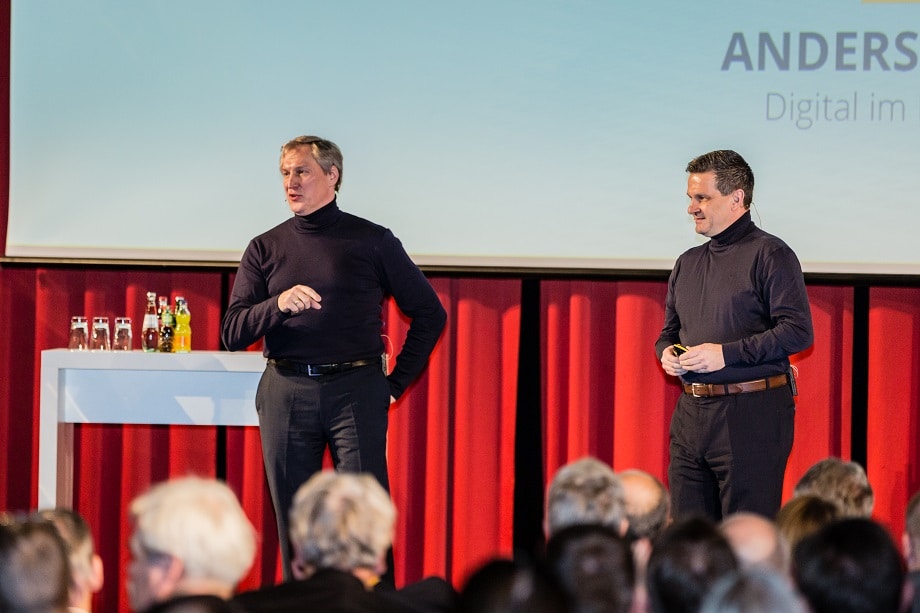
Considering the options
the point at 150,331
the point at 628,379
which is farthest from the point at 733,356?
the point at 150,331

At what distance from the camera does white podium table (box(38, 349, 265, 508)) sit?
3986 mm

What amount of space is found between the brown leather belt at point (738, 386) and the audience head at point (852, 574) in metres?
1.63

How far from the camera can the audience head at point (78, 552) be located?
2.02 metres

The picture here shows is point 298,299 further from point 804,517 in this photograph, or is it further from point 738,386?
point 804,517

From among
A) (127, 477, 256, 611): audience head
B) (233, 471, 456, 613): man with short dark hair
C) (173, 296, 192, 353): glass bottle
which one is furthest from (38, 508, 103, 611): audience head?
(173, 296, 192, 353): glass bottle

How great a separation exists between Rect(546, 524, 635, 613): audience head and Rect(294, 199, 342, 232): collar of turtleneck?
1983 millimetres

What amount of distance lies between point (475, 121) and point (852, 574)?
2.81m

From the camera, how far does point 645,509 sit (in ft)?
8.16

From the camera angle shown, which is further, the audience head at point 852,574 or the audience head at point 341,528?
the audience head at point 341,528

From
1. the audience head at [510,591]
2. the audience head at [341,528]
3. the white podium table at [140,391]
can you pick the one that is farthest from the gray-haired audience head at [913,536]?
the white podium table at [140,391]

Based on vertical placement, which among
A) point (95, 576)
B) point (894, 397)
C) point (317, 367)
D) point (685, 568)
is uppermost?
point (317, 367)

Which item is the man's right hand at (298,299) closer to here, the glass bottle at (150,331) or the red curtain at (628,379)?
the glass bottle at (150,331)

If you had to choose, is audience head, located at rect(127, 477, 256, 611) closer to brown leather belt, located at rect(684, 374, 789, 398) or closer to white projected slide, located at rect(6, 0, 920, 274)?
brown leather belt, located at rect(684, 374, 789, 398)

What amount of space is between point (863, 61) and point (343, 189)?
1.94m
